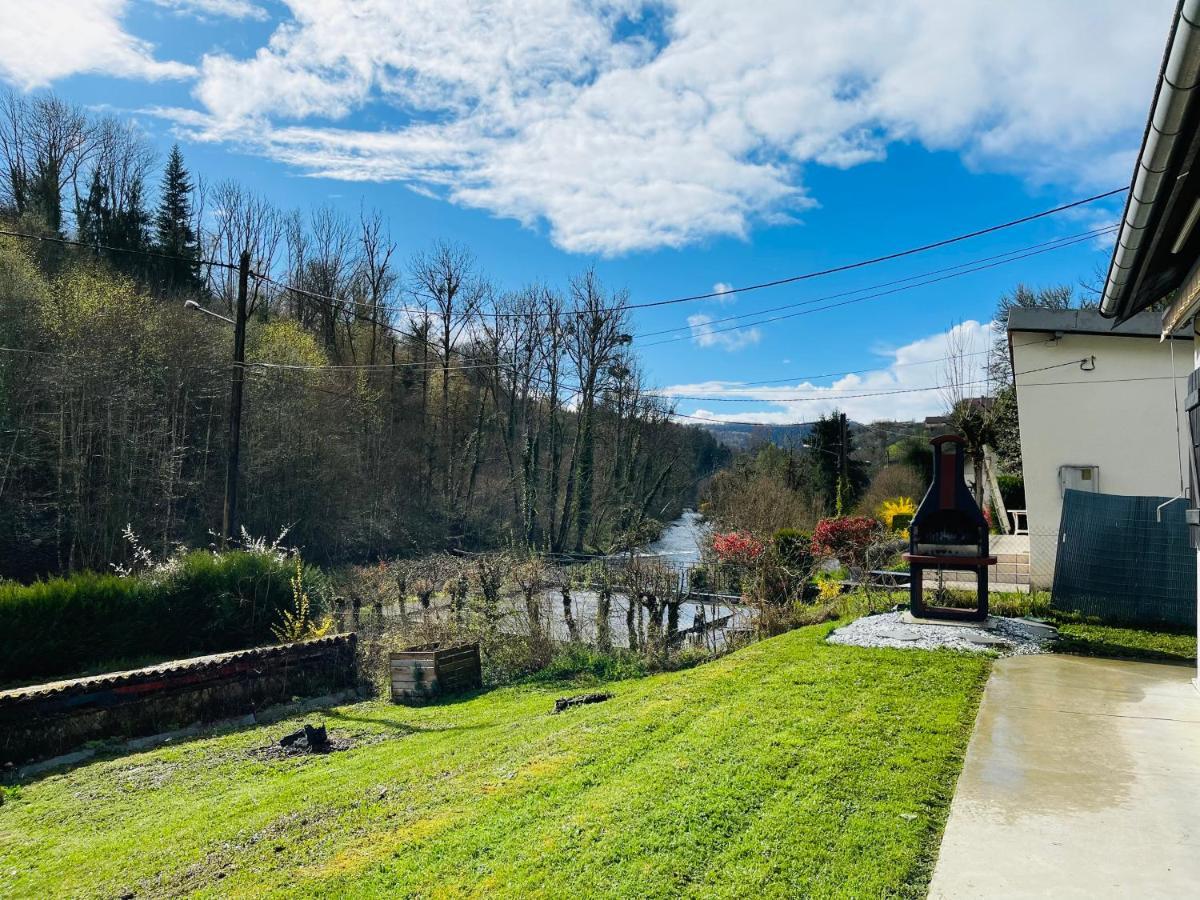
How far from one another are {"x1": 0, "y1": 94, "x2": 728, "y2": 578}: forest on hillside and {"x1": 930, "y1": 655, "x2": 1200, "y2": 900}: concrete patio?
14.7m

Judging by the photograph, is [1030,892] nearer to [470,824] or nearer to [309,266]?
[470,824]

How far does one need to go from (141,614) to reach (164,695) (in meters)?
3.03

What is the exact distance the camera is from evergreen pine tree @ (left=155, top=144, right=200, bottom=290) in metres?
32.2

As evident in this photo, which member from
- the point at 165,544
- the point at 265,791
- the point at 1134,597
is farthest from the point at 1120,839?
the point at 165,544

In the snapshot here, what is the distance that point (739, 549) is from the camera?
14836 mm

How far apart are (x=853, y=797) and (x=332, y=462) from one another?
23.8m

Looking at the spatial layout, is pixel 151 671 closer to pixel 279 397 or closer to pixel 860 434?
pixel 279 397

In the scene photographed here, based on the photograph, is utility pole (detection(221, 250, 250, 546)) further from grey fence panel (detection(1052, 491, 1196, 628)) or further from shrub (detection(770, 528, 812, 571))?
grey fence panel (detection(1052, 491, 1196, 628))

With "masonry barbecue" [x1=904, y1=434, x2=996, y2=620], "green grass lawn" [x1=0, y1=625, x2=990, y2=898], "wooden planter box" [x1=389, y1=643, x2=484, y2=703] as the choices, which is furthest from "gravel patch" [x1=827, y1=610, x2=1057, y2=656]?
"wooden planter box" [x1=389, y1=643, x2=484, y2=703]

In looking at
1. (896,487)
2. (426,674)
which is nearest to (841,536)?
(426,674)

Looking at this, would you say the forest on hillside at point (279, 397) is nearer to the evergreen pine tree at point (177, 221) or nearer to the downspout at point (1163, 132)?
the evergreen pine tree at point (177, 221)

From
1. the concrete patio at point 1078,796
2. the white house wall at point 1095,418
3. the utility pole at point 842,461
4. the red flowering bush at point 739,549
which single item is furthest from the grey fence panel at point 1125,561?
the utility pole at point 842,461

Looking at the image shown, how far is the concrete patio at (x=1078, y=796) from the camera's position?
3.39m

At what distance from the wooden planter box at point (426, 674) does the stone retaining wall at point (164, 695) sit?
4.11 ft
